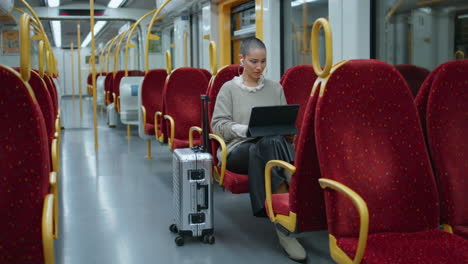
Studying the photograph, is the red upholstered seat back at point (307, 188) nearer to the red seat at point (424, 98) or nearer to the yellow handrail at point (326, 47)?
the yellow handrail at point (326, 47)

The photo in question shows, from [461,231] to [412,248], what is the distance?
0.39 meters

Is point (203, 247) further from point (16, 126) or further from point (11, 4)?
point (11, 4)

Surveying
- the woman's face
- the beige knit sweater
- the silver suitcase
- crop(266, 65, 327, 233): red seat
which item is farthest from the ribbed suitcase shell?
crop(266, 65, 327, 233): red seat

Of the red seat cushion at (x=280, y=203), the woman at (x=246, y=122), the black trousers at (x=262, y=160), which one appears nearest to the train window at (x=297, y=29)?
the woman at (x=246, y=122)

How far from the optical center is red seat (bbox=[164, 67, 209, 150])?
530cm

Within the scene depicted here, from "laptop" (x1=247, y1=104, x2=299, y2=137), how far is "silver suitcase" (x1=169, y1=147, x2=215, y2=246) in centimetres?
39

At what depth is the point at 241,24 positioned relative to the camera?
8.05m

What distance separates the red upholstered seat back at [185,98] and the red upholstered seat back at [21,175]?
3.39 metres

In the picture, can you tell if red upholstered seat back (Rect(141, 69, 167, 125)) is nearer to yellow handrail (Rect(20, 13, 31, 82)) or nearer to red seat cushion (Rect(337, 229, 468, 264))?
yellow handrail (Rect(20, 13, 31, 82))

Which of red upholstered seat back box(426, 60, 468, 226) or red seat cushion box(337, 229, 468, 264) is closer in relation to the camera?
red seat cushion box(337, 229, 468, 264)

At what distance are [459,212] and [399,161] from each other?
0.39 metres

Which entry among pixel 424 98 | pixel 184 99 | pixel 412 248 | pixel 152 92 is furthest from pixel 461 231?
pixel 152 92

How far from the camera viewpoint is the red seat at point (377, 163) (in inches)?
82.3

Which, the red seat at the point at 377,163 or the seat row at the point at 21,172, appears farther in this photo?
the red seat at the point at 377,163
